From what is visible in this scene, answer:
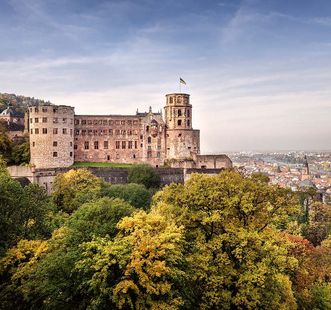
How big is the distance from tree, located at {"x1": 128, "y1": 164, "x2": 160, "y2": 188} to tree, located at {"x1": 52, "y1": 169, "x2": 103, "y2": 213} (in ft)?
28.3

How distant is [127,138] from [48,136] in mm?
16280

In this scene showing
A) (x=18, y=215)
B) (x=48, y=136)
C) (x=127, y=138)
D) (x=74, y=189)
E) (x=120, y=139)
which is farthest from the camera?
(x=127, y=138)

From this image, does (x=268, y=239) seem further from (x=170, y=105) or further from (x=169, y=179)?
(x=170, y=105)

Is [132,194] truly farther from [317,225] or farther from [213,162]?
[317,225]

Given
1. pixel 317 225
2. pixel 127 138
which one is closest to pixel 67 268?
pixel 317 225

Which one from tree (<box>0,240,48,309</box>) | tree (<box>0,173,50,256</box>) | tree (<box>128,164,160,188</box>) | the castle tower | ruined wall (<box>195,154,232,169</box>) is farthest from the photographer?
the castle tower

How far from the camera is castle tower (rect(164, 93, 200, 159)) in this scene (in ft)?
275

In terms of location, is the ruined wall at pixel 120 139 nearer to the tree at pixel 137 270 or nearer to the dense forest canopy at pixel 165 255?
the dense forest canopy at pixel 165 255

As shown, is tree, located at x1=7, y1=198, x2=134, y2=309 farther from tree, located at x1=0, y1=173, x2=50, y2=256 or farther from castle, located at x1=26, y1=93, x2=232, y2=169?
castle, located at x1=26, y1=93, x2=232, y2=169

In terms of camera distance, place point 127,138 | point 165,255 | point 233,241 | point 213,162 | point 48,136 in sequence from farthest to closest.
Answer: point 127,138 < point 213,162 < point 48,136 < point 233,241 < point 165,255

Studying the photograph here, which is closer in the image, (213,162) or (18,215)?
(18,215)

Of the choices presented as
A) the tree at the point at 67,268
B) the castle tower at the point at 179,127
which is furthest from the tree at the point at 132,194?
the tree at the point at 67,268

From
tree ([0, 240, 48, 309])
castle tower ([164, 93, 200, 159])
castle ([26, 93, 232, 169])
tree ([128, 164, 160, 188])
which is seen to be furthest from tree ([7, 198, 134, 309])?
castle tower ([164, 93, 200, 159])

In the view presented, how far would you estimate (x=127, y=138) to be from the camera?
86.9 metres
